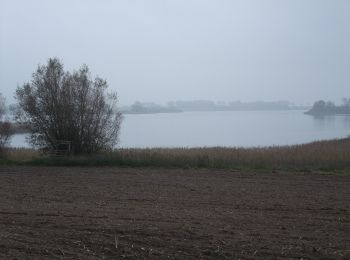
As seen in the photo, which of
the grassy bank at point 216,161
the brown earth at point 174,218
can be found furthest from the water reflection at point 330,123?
the brown earth at point 174,218

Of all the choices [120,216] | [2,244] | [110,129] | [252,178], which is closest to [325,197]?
[252,178]

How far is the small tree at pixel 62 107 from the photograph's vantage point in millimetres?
26500

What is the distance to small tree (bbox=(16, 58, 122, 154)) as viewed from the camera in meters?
26.5

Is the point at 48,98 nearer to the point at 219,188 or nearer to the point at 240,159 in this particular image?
the point at 240,159

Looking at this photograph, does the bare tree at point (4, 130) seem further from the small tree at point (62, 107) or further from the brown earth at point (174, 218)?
the brown earth at point (174, 218)

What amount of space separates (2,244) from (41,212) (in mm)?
3002

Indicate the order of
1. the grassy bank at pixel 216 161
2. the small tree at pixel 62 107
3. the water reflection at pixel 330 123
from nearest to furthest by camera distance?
1. the grassy bank at pixel 216 161
2. the small tree at pixel 62 107
3. the water reflection at pixel 330 123

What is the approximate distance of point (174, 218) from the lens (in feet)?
31.9

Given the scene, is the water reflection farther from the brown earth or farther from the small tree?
the brown earth

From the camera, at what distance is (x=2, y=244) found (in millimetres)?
7305

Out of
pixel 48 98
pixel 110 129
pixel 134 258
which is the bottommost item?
pixel 134 258

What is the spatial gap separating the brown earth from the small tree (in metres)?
9.38

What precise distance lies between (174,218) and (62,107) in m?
18.2

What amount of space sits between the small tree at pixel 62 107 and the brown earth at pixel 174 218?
9.38 m
